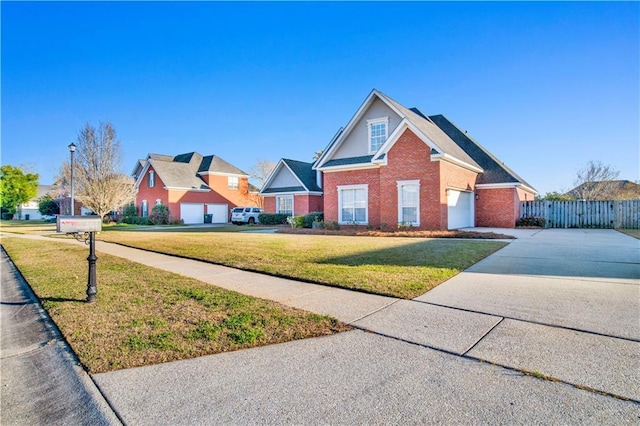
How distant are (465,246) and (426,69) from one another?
10.9 m

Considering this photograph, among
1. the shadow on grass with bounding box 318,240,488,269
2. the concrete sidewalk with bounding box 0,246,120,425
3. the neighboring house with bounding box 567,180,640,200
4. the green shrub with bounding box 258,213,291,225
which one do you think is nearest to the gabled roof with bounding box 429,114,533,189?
the shadow on grass with bounding box 318,240,488,269

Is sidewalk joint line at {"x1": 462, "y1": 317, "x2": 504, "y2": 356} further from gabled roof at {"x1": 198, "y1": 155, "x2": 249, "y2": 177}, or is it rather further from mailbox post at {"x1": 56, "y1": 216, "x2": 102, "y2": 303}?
gabled roof at {"x1": 198, "y1": 155, "x2": 249, "y2": 177}

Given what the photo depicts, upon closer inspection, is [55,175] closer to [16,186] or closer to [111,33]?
[16,186]

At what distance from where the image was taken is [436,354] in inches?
130

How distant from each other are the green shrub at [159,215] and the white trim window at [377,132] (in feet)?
77.7

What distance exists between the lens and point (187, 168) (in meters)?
38.5

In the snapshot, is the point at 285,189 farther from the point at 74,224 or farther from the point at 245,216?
the point at 74,224

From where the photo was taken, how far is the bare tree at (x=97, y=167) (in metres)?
25.6

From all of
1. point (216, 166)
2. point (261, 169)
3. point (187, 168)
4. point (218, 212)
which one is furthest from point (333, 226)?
point (261, 169)

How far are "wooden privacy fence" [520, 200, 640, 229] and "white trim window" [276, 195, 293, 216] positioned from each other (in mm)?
18147

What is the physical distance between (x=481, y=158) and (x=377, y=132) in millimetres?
8146

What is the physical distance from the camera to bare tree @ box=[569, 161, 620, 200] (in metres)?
35.1

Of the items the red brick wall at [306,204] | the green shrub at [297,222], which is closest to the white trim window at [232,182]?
the red brick wall at [306,204]

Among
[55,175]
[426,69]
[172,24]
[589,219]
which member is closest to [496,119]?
[426,69]
